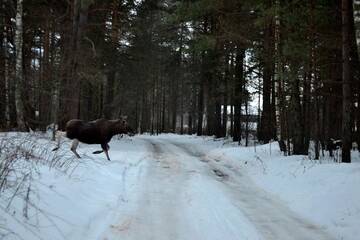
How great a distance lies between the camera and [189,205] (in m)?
8.57

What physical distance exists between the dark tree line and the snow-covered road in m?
3.71

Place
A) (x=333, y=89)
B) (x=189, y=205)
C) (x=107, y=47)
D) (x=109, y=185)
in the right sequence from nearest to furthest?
1. (x=189, y=205)
2. (x=109, y=185)
3. (x=333, y=89)
4. (x=107, y=47)

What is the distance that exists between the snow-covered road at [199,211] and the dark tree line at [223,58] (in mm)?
3712

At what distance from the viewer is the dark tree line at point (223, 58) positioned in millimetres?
13453

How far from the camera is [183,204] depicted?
28.4 feet

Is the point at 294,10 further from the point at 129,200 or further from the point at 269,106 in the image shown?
the point at 269,106

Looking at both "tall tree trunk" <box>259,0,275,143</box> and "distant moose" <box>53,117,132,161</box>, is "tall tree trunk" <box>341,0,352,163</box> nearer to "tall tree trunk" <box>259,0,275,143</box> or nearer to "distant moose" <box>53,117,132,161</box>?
"tall tree trunk" <box>259,0,275,143</box>

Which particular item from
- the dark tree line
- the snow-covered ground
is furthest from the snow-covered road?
the dark tree line

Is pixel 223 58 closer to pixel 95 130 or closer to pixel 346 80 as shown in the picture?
pixel 95 130

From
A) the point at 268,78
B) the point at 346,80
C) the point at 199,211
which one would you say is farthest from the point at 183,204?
the point at 268,78

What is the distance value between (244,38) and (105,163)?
7330 millimetres

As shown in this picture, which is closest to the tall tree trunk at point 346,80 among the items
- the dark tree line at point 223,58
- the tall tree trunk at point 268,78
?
the dark tree line at point 223,58

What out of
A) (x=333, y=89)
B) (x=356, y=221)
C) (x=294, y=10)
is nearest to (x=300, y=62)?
(x=294, y=10)

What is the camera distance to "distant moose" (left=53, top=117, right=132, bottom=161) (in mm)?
14391
